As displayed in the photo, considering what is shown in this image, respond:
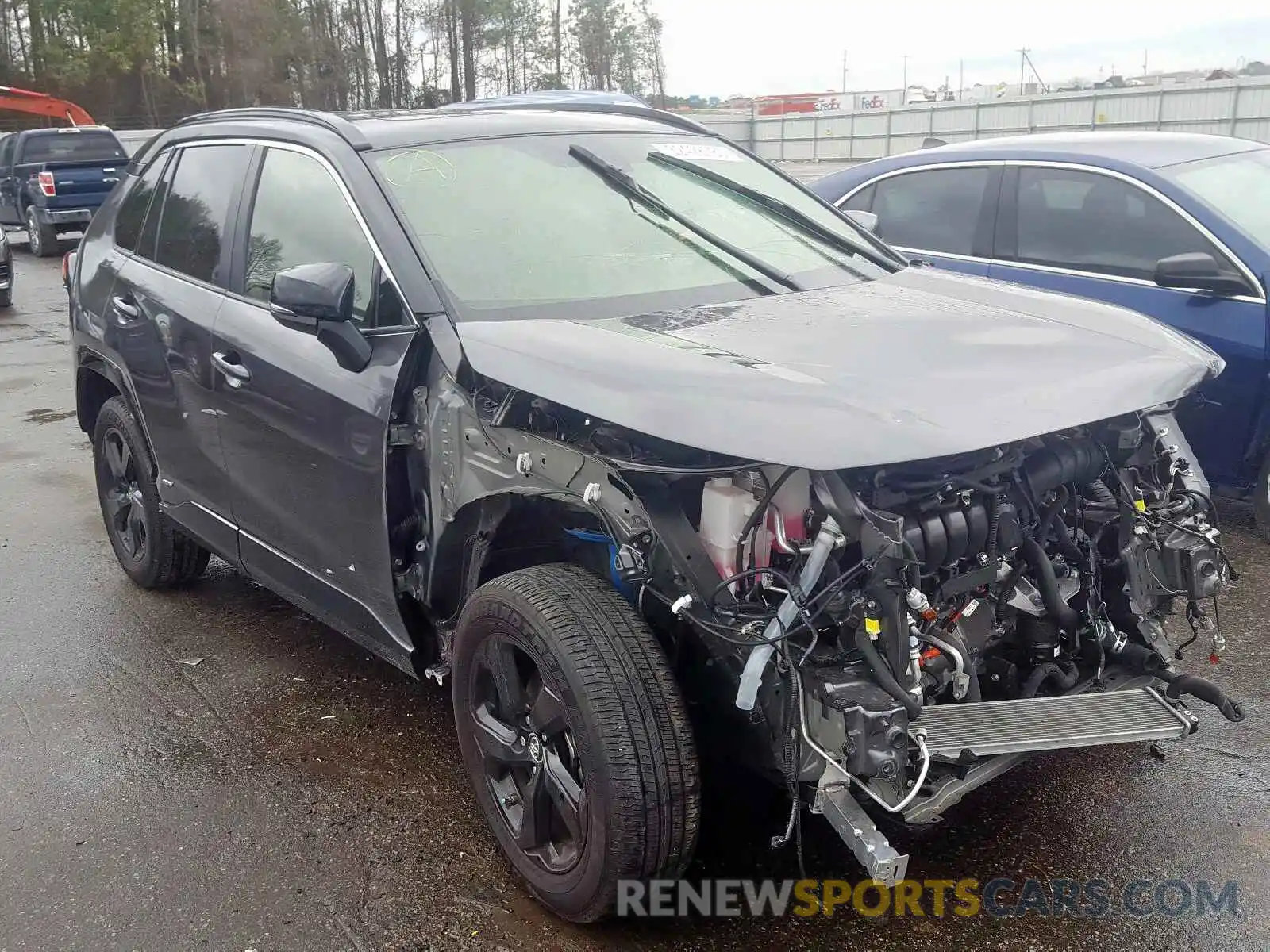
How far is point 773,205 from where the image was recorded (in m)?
3.96

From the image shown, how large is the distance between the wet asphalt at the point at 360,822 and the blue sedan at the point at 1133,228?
2.84 feet

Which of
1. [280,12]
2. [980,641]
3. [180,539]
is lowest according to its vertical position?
[180,539]

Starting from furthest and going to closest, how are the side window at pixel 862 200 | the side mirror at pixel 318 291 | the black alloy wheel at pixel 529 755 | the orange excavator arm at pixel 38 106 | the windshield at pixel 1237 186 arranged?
1. the orange excavator arm at pixel 38 106
2. the side window at pixel 862 200
3. the windshield at pixel 1237 186
4. the side mirror at pixel 318 291
5. the black alloy wheel at pixel 529 755

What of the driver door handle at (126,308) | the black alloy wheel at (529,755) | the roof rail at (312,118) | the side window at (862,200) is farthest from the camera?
the side window at (862,200)

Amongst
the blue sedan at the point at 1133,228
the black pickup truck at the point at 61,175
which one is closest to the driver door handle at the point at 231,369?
Result: the blue sedan at the point at 1133,228

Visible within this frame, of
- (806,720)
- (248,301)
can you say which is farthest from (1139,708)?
(248,301)

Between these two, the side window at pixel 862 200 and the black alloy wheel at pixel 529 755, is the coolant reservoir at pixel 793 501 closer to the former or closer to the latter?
the black alloy wheel at pixel 529 755

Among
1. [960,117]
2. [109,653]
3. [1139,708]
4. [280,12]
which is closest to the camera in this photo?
[1139,708]

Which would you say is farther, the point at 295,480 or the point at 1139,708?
the point at 295,480

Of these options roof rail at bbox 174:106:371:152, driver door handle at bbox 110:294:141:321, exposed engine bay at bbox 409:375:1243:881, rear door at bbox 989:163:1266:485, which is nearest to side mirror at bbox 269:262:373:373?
exposed engine bay at bbox 409:375:1243:881

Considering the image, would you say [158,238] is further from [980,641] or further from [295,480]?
[980,641]

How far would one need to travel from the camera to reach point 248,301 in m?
3.69

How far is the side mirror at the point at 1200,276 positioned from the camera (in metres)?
4.84

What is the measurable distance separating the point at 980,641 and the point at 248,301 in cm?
254
